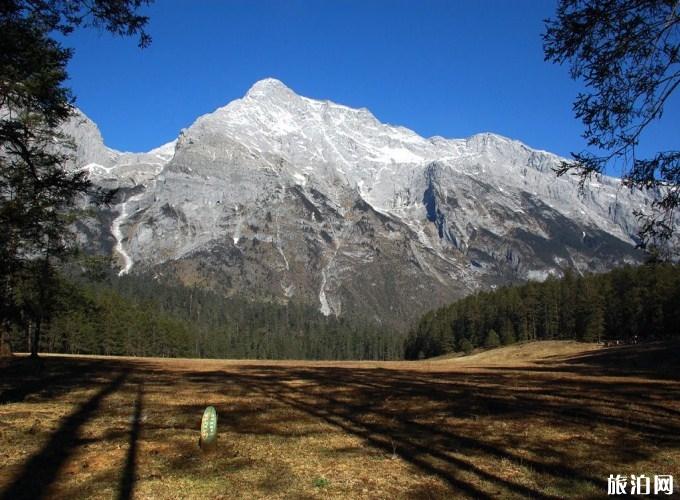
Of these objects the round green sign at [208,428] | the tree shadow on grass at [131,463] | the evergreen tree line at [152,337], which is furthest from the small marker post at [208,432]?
the evergreen tree line at [152,337]

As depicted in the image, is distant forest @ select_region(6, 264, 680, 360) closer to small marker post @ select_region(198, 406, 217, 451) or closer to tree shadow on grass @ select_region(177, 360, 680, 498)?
tree shadow on grass @ select_region(177, 360, 680, 498)

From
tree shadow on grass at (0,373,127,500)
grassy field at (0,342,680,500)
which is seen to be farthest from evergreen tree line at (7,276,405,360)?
tree shadow on grass at (0,373,127,500)

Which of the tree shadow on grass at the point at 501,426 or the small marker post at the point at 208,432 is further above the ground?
the small marker post at the point at 208,432

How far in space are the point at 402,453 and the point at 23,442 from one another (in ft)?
24.2

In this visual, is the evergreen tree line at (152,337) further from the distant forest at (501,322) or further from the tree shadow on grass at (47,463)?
the tree shadow on grass at (47,463)

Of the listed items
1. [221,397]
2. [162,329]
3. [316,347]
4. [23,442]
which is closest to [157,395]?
[221,397]

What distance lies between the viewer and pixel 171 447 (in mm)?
9711

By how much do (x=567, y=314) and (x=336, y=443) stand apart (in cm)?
9900

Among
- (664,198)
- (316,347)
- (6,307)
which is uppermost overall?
(664,198)

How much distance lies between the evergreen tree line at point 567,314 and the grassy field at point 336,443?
233 feet

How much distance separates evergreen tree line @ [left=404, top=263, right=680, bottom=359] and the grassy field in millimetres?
71078

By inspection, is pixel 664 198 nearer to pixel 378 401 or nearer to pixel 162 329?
pixel 378 401

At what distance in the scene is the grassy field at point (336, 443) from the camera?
24.8ft

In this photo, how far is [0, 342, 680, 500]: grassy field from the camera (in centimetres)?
756
